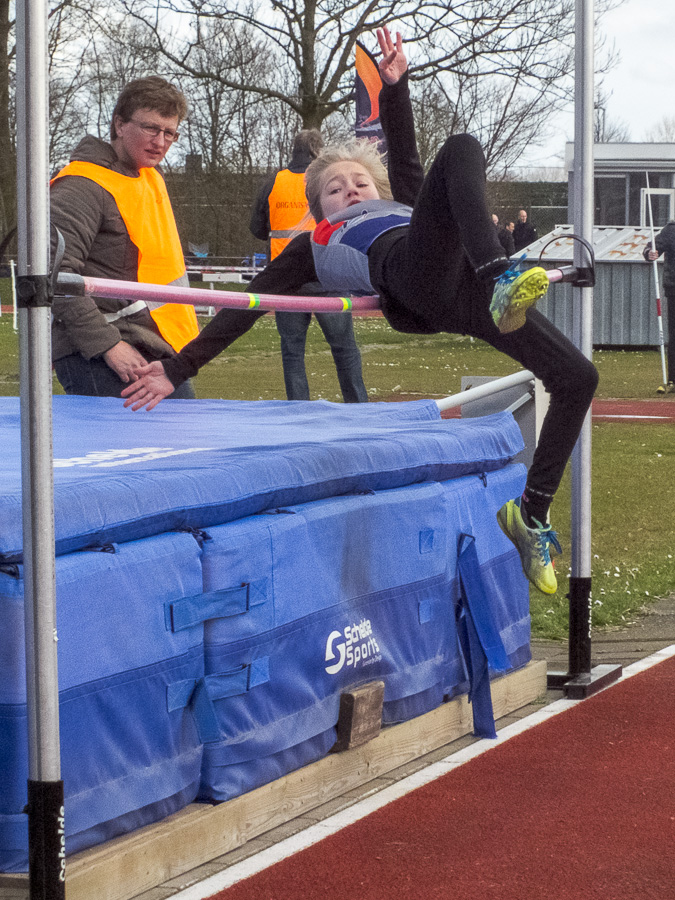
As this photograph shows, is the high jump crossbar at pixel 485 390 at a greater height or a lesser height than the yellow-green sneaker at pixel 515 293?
lesser

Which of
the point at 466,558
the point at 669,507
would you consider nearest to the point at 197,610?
the point at 466,558

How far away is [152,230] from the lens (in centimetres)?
489

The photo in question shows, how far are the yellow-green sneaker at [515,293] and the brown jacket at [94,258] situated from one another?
1730mm

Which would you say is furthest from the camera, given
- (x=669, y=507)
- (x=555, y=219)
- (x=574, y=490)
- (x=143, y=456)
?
(x=555, y=219)

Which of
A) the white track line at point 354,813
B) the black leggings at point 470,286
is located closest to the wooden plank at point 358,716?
the white track line at point 354,813

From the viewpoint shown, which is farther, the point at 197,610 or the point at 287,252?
the point at 287,252

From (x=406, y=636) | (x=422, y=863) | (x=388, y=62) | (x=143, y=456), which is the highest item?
(x=388, y=62)

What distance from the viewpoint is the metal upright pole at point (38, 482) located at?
2.48 meters

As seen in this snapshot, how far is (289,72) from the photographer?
26.1 meters

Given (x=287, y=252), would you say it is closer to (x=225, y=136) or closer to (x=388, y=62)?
(x=388, y=62)

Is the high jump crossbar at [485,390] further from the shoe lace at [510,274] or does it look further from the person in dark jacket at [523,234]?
the person in dark jacket at [523,234]

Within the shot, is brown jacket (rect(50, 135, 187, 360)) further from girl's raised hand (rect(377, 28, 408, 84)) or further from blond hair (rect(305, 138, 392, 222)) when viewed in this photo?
girl's raised hand (rect(377, 28, 408, 84))

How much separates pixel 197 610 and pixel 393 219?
1592 millimetres

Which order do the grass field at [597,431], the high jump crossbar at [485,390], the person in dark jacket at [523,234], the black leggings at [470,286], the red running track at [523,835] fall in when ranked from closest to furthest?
the red running track at [523,835] < the black leggings at [470,286] < the high jump crossbar at [485,390] < the grass field at [597,431] < the person in dark jacket at [523,234]
